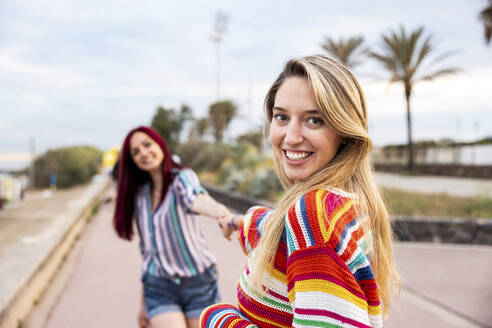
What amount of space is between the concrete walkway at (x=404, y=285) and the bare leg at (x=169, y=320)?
2151mm

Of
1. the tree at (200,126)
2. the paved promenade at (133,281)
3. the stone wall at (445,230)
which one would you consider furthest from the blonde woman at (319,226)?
the tree at (200,126)

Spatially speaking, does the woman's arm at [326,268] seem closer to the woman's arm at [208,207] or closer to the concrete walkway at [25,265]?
the woman's arm at [208,207]

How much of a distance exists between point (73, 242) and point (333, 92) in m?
8.21

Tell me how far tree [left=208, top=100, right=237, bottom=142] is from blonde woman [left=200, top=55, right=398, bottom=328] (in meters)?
50.5

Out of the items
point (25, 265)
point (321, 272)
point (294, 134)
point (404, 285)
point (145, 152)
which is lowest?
point (404, 285)

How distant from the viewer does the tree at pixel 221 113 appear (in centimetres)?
5225

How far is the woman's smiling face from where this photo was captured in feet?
4.09

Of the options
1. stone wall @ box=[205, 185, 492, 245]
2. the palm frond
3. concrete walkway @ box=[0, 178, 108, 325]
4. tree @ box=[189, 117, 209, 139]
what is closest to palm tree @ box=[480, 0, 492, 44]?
the palm frond

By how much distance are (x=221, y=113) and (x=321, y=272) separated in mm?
51892

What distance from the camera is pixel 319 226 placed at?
Result: 39.7 inches

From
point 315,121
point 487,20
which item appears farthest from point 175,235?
point 487,20

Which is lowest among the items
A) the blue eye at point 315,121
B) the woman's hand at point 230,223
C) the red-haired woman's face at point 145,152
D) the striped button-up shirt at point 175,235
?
the striped button-up shirt at point 175,235

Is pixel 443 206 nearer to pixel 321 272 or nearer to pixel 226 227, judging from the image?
pixel 226 227

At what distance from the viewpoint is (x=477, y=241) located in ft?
25.0
